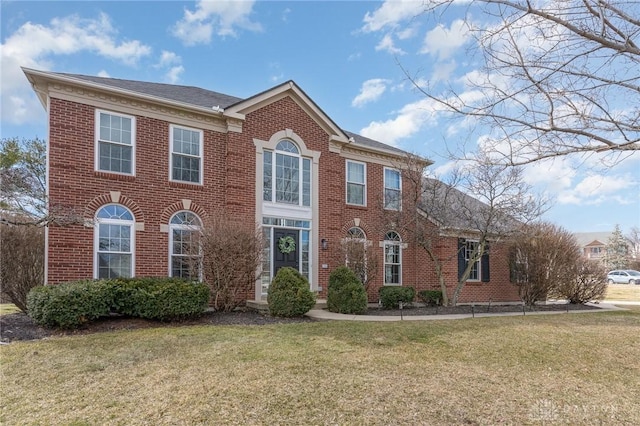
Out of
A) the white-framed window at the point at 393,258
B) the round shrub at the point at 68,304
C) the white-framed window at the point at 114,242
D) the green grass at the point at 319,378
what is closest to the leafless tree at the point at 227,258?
the green grass at the point at 319,378

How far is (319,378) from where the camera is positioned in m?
5.15

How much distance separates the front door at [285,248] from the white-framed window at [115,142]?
4696 mm

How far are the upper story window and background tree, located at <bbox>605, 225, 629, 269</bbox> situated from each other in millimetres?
52383

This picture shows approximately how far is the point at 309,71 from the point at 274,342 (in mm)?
10875

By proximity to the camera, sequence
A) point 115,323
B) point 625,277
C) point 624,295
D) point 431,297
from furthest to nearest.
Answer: point 625,277
point 624,295
point 431,297
point 115,323

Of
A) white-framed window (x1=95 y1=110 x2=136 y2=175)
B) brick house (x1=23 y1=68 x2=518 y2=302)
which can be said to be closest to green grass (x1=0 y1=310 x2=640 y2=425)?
brick house (x1=23 y1=68 x2=518 y2=302)

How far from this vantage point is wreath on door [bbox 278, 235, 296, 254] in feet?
43.0

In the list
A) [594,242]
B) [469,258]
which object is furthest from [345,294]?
[594,242]

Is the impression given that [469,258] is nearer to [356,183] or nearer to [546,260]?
[546,260]

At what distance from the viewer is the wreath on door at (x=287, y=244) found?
1311cm

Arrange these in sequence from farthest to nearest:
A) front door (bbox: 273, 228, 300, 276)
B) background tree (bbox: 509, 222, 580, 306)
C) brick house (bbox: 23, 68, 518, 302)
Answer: background tree (bbox: 509, 222, 580, 306)
front door (bbox: 273, 228, 300, 276)
brick house (bbox: 23, 68, 518, 302)

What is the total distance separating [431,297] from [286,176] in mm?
6893

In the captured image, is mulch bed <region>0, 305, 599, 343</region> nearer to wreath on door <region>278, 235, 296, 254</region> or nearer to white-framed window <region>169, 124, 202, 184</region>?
wreath on door <region>278, 235, 296, 254</region>

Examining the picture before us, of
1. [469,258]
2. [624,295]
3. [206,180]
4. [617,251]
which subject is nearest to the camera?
[206,180]
